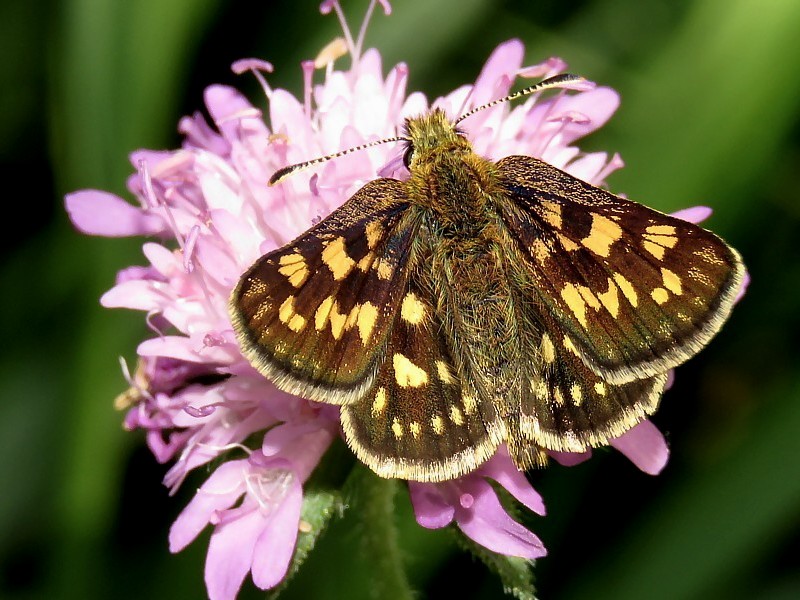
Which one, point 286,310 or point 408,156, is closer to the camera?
point 286,310

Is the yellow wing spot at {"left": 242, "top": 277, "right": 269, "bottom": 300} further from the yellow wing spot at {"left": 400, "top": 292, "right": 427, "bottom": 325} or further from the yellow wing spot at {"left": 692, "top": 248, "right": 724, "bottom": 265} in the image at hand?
the yellow wing spot at {"left": 692, "top": 248, "right": 724, "bottom": 265}

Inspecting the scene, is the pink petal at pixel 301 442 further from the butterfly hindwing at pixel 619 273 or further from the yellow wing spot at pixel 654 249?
Result: the yellow wing spot at pixel 654 249

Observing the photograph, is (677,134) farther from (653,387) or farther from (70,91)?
(70,91)

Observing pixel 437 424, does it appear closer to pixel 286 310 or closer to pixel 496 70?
pixel 286 310

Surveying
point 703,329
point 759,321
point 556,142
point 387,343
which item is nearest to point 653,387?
point 703,329

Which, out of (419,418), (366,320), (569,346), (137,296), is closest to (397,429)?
(419,418)

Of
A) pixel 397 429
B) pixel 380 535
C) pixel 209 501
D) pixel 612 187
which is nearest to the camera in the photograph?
pixel 397 429

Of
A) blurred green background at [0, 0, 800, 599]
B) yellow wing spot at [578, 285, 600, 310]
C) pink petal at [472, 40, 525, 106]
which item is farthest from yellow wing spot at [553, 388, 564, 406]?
blurred green background at [0, 0, 800, 599]
